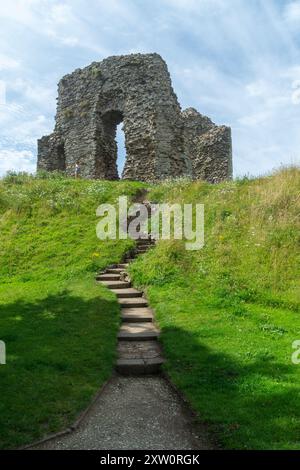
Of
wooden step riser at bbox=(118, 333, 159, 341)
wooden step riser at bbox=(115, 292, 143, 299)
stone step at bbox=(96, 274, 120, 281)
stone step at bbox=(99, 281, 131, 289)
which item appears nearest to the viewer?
wooden step riser at bbox=(118, 333, 159, 341)

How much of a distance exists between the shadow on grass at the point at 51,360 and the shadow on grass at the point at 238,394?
4.63 ft

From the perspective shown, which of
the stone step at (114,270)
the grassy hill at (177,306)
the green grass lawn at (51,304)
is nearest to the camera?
the grassy hill at (177,306)

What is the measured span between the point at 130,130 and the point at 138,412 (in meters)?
23.4

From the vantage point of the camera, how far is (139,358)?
882 centimetres

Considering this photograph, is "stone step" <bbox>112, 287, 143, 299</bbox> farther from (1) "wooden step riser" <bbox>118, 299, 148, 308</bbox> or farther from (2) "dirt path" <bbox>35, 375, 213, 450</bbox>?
(2) "dirt path" <bbox>35, 375, 213, 450</bbox>

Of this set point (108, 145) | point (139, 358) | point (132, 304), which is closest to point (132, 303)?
point (132, 304)

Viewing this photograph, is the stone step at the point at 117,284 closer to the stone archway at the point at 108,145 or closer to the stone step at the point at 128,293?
the stone step at the point at 128,293

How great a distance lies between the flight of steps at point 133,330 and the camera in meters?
8.49

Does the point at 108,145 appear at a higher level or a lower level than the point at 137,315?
higher

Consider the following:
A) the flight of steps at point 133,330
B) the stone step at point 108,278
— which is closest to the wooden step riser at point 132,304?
the flight of steps at point 133,330

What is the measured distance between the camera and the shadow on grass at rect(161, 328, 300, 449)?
19.2 feet

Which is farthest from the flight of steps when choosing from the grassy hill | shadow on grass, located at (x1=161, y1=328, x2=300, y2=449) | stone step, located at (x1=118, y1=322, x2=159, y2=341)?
shadow on grass, located at (x1=161, y1=328, x2=300, y2=449)

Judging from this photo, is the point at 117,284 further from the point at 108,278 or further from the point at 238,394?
the point at 238,394

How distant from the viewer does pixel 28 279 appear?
15.0m
